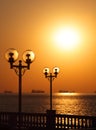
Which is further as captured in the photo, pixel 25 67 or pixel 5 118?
pixel 5 118

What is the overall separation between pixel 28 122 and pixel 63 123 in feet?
6.12

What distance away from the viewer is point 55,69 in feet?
101

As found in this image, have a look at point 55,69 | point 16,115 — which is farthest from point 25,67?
point 55,69

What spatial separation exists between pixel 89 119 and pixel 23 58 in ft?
13.9

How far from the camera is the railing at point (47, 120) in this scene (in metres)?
22.0

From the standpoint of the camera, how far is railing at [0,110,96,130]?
22.0m

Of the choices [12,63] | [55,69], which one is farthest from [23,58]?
[55,69]

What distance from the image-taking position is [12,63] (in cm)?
2184

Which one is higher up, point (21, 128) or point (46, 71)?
point (46, 71)

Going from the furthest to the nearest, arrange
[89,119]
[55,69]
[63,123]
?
[55,69] < [63,123] < [89,119]

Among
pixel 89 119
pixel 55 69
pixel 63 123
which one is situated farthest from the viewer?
pixel 55 69

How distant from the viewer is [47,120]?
22672 mm

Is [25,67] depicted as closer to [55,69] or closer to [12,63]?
[12,63]

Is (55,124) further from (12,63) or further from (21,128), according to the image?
(12,63)
